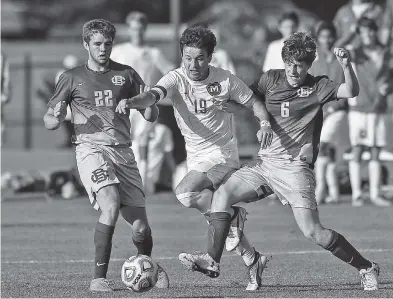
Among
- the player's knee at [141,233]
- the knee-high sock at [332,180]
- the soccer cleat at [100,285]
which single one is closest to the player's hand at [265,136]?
the player's knee at [141,233]

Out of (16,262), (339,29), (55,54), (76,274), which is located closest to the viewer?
(76,274)

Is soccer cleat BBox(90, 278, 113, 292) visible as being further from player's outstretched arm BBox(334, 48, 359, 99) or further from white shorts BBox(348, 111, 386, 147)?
white shorts BBox(348, 111, 386, 147)

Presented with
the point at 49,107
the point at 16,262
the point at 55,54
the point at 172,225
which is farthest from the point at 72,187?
the point at 55,54

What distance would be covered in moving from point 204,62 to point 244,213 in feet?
3.90

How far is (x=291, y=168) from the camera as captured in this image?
9055 millimetres

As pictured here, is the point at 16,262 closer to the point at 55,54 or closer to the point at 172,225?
the point at 172,225

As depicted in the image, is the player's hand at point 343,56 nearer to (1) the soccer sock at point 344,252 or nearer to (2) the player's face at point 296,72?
(2) the player's face at point 296,72

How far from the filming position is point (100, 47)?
916 cm

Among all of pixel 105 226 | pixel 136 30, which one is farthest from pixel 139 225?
pixel 136 30

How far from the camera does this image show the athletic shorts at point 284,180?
8.94 m

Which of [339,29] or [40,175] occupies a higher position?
[339,29]

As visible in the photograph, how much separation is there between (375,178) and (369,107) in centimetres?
91

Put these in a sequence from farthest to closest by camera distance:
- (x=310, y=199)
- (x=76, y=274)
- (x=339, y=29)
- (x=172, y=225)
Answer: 1. (x=339, y=29)
2. (x=172, y=225)
3. (x=76, y=274)
4. (x=310, y=199)

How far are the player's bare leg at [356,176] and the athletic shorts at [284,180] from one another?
6.08 meters
